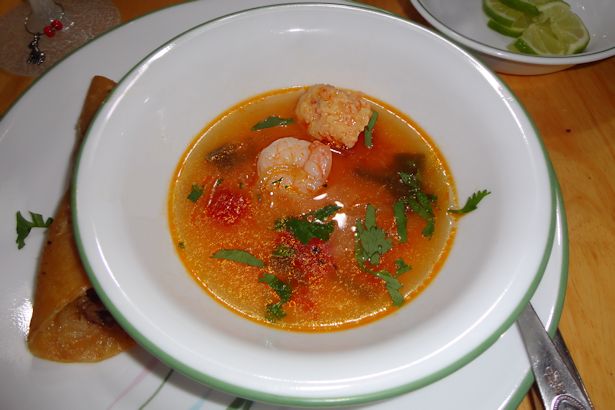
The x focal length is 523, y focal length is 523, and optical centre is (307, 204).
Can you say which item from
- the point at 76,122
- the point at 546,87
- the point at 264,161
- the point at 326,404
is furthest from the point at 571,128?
the point at 76,122

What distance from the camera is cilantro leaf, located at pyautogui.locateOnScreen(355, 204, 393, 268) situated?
1617 millimetres

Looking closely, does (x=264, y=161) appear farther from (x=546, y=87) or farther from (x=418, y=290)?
(x=546, y=87)

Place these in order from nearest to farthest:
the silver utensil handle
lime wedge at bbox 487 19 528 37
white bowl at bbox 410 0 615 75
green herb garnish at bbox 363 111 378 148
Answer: the silver utensil handle → green herb garnish at bbox 363 111 378 148 → white bowl at bbox 410 0 615 75 → lime wedge at bbox 487 19 528 37

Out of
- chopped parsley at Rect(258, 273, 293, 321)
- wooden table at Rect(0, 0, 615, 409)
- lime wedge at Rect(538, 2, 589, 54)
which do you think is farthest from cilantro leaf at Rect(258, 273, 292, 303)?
lime wedge at Rect(538, 2, 589, 54)

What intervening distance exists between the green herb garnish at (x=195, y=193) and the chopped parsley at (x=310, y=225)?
28cm

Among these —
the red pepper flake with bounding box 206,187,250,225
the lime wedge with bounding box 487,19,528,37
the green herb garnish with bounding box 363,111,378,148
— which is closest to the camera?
the red pepper flake with bounding box 206,187,250,225

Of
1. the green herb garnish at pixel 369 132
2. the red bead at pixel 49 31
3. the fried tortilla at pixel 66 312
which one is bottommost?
the fried tortilla at pixel 66 312

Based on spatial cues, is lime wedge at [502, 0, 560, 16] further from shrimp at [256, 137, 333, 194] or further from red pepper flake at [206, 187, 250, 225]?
red pepper flake at [206, 187, 250, 225]

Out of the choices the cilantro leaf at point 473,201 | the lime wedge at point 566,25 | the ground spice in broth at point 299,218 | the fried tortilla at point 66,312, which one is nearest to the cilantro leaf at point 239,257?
the ground spice in broth at point 299,218

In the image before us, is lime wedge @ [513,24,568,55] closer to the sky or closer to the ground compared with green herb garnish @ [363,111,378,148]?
closer to the sky

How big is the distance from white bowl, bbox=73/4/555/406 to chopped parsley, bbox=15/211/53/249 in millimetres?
329

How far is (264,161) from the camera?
5.80 ft

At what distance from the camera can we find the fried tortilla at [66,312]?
1.37 meters

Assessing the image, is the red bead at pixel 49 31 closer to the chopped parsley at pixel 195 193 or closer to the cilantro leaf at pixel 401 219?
the chopped parsley at pixel 195 193
